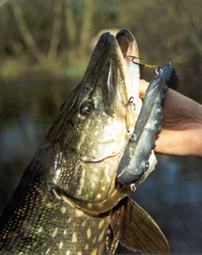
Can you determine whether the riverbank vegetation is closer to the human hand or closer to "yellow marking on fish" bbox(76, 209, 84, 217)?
the human hand

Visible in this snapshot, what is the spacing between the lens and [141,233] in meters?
0.88

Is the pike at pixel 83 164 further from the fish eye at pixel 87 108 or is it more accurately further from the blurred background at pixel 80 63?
the blurred background at pixel 80 63

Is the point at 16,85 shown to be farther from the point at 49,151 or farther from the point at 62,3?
the point at 49,151

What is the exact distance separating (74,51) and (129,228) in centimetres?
63

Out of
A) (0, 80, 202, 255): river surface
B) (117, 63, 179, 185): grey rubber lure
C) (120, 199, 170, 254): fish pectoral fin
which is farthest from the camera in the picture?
(0, 80, 202, 255): river surface

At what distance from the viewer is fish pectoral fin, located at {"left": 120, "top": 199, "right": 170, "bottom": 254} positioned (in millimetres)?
867

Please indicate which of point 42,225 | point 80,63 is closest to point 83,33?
point 80,63

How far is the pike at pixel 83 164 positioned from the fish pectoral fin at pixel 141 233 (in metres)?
0.13

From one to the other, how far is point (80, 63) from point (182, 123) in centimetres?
44

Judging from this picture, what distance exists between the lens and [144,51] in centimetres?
96

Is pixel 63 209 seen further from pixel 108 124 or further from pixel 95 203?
pixel 108 124

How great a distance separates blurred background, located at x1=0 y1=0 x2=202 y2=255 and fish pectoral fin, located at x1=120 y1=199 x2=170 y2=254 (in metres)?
0.23

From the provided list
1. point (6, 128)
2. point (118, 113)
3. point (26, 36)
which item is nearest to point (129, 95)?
point (118, 113)

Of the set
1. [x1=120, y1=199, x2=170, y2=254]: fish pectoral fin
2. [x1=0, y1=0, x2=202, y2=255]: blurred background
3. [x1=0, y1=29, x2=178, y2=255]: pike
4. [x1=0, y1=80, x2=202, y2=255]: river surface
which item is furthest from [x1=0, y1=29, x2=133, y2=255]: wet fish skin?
[x1=0, y1=80, x2=202, y2=255]: river surface
